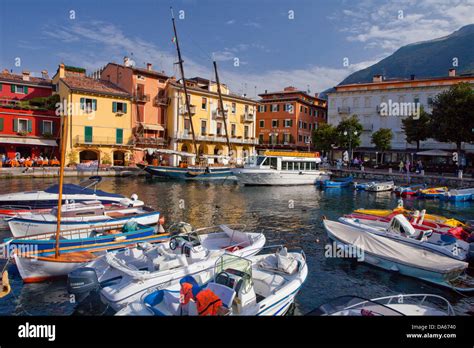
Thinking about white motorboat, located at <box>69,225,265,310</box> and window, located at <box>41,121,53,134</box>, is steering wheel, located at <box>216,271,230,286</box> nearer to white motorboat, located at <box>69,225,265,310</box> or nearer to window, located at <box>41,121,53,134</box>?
white motorboat, located at <box>69,225,265,310</box>

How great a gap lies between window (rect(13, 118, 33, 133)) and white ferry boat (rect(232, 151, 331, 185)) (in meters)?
24.2

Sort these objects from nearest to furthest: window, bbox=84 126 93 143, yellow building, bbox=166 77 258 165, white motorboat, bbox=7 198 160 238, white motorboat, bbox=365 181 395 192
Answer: white motorboat, bbox=7 198 160 238 < white motorboat, bbox=365 181 395 192 < window, bbox=84 126 93 143 < yellow building, bbox=166 77 258 165

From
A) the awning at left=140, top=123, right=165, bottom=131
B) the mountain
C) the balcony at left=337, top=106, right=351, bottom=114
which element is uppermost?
the mountain

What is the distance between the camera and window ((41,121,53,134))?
133ft

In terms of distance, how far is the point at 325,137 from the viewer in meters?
53.9

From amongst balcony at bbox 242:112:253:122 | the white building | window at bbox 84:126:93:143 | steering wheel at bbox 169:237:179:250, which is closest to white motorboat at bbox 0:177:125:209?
steering wheel at bbox 169:237:179:250

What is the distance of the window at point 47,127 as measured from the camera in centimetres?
4062

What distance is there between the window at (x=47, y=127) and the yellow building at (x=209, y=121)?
15.3 meters

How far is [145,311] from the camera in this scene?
21.9 feet

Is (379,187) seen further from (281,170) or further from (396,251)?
(396,251)

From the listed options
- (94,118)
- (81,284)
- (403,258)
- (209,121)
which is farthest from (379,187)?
(94,118)

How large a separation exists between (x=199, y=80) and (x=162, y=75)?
36.9 feet
